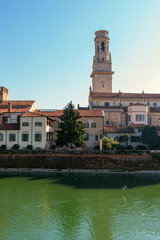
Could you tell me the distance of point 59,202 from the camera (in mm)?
21562

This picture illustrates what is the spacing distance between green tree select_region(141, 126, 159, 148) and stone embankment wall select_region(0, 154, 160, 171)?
5875 millimetres

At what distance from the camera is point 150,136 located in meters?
41.7

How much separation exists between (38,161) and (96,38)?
47.2 metres

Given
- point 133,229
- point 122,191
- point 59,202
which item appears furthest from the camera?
point 122,191

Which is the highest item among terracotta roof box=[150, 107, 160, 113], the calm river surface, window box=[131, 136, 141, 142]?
terracotta roof box=[150, 107, 160, 113]

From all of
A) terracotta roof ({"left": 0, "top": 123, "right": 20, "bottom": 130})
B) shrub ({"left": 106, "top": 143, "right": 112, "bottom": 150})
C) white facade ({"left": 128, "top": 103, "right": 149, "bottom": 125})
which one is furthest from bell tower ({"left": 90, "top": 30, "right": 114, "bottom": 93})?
terracotta roof ({"left": 0, "top": 123, "right": 20, "bottom": 130})

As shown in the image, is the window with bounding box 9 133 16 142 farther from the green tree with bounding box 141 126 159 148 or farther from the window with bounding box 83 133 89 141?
the green tree with bounding box 141 126 159 148

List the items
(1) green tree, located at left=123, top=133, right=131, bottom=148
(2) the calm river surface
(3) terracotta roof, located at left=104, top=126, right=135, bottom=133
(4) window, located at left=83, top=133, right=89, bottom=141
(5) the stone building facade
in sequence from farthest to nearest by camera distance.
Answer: (5) the stone building facade < (3) terracotta roof, located at left=104, top=126, right=135, bottom=133 < (4) window, located at left=83, top=133, right=89, bottom=141 < (1) green tree, located at left=123, top=133, right=131, bottom=148 < (2) the calm river surface

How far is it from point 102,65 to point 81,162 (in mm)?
41820

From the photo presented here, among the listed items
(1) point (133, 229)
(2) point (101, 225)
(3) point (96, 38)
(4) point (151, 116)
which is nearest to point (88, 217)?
(2) point (101, 225)

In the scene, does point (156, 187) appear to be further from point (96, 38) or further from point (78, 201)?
point (96, 38)

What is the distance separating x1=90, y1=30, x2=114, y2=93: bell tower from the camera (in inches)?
2756

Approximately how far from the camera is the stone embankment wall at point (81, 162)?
35938 millimetres

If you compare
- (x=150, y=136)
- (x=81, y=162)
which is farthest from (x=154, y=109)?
(x=81, y=162)
